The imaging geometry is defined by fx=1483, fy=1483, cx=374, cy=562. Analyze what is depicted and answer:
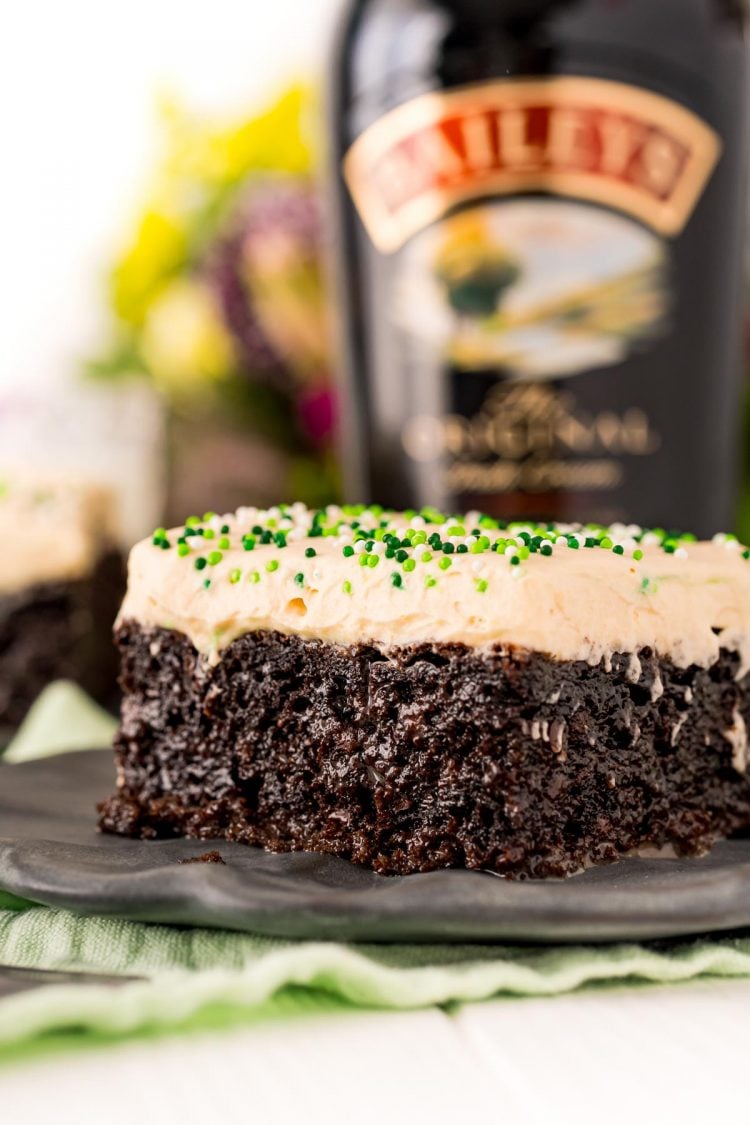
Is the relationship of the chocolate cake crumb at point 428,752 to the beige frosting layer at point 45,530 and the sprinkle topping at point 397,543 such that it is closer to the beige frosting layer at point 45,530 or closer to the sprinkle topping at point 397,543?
the sprinkle topping at point 397,543

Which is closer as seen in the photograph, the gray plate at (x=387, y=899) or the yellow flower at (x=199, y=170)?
the gray plate at (x=387, y=899)

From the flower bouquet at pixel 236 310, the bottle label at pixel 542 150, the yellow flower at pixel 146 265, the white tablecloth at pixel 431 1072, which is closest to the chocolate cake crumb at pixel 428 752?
the white tablecloth at pixel 431 1072

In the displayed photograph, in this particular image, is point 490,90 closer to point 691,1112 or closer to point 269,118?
point 269,118

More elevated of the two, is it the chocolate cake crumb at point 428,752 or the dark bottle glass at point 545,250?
the dark bottle glass at point 545,250

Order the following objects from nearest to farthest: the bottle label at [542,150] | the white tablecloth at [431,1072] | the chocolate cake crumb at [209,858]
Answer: the white tablecloth at [431,1072]
the chocolate cake crumb at [209,858]
the bottle label at [542,150]

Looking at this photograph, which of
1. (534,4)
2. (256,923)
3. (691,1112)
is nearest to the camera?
(691,1112)

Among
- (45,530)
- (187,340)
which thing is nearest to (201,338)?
(187,340)

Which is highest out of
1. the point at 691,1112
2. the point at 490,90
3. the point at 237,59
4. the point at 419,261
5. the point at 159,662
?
the point at 237,59

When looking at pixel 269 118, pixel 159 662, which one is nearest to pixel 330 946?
pixel 159 662
